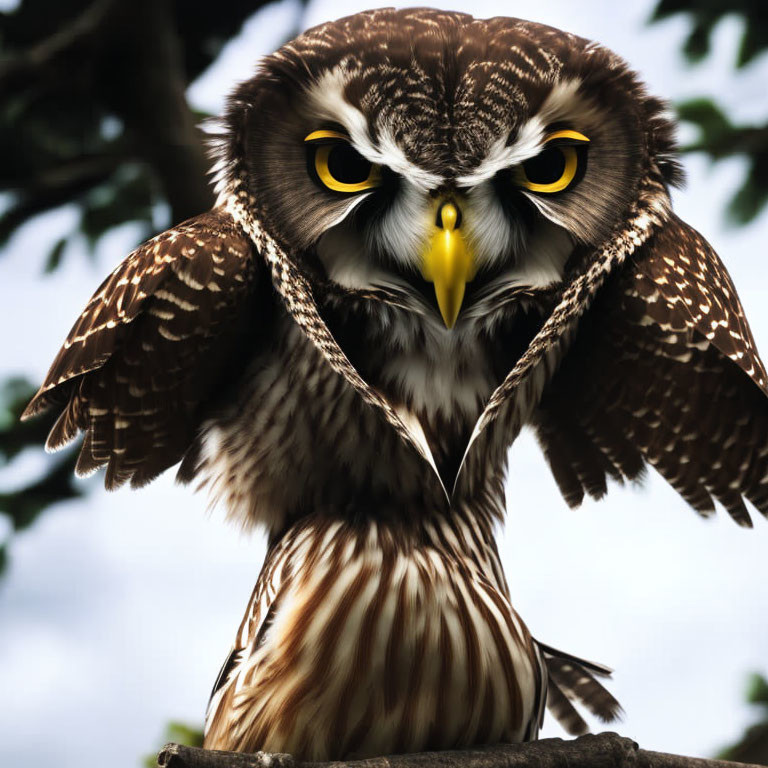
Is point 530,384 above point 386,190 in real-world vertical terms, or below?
below

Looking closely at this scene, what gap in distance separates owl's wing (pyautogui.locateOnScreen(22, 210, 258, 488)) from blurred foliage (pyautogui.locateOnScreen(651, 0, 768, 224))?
6.82ft

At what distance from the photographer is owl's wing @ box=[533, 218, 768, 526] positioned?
209 centimetres

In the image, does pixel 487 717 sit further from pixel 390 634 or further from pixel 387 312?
pixel 387 312

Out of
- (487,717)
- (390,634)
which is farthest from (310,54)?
(487,717)

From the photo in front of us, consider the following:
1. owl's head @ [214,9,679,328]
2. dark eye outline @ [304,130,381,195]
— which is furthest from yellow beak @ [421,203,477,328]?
dark eye outline @ [304,130,381,195]

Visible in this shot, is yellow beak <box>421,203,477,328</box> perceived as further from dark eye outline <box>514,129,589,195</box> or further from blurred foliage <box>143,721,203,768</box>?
blurred foliage <box>143,721,203,768</box>

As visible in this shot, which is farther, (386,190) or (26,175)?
(26,175)

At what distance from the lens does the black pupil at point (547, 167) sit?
1.90 metres

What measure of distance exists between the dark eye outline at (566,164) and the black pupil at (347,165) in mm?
250

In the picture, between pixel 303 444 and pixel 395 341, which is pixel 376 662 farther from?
pixel 395 341

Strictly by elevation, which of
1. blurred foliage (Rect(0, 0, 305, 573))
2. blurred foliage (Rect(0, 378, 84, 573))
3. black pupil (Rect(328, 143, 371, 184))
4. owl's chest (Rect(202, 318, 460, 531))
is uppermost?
blurred foliage (Rect(0, 0, 305, 573))

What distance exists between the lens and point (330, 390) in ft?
6.61

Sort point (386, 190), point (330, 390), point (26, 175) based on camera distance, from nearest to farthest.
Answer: point (386, 190) → point (330, 390) → point (26, 175)

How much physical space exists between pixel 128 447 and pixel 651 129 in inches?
43.6
